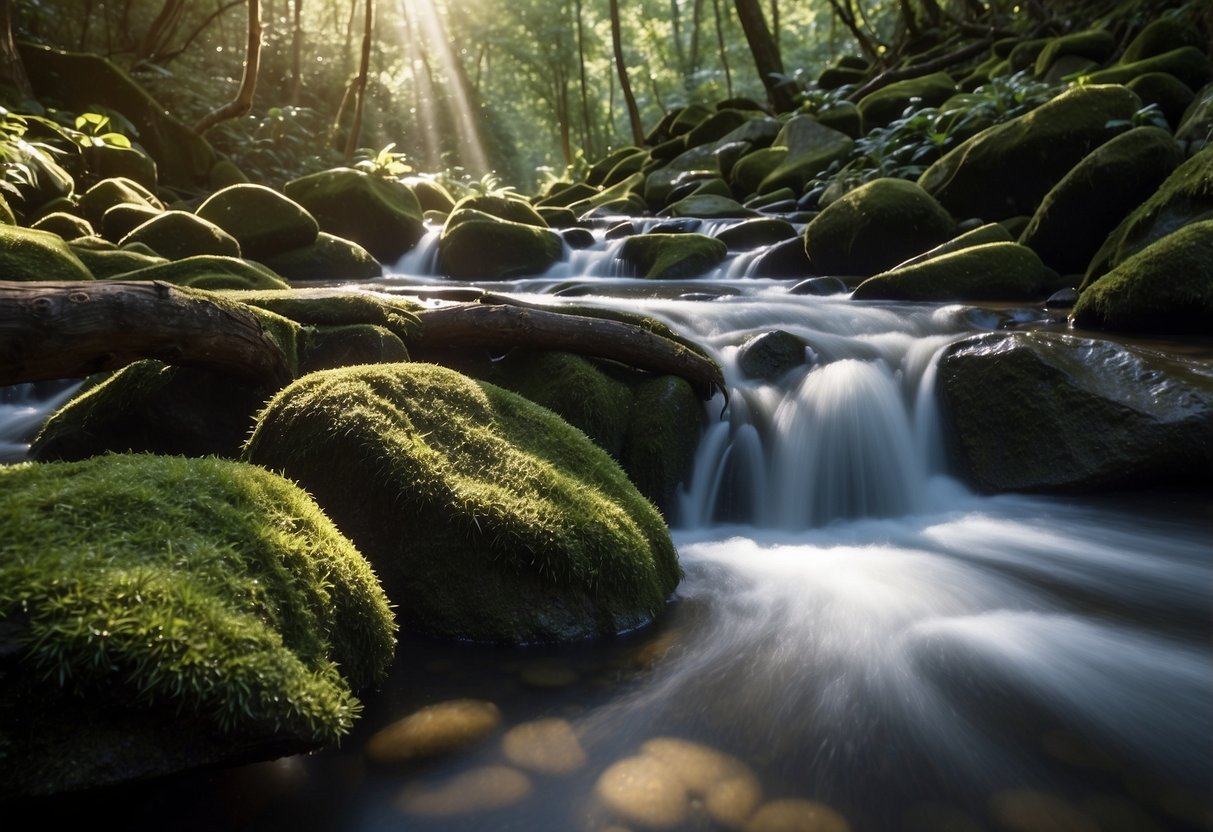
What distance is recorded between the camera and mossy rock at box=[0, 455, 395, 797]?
1784 millimetres

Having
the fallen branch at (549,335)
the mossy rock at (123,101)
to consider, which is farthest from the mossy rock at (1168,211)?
the mossy rock at (123,101)

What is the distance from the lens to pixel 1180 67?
1168 centimetres

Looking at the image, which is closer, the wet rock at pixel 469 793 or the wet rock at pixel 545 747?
the wet rock at pixel 469 793

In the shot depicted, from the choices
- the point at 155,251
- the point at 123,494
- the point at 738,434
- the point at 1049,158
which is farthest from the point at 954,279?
the point at 155,251

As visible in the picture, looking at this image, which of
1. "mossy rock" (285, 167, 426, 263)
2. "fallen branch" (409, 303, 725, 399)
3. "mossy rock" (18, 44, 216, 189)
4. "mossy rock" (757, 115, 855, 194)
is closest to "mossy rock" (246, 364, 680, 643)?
"fallen branch" (409, 303, 725, 399)

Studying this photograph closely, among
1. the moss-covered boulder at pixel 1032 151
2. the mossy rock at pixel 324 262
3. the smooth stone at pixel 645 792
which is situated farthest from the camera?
the mossy rock at pixel 324 262

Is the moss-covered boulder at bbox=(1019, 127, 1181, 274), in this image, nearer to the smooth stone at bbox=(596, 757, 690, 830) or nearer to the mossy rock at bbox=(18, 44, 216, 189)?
the smooth stone at bbox=(596, 757, 690, 830)

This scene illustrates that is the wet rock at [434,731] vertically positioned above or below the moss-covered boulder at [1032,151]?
below

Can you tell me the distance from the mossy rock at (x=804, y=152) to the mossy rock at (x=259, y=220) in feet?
31.4

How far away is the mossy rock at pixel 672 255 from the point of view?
11508 mm

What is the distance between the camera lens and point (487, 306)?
16.5ft

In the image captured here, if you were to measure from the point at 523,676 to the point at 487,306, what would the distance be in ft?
9.05

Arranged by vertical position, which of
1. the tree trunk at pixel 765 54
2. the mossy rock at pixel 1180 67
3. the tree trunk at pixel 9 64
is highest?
the tree trunk at pixel 765 54

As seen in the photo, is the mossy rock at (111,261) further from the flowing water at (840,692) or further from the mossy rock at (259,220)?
the flowing water at (840,692)
